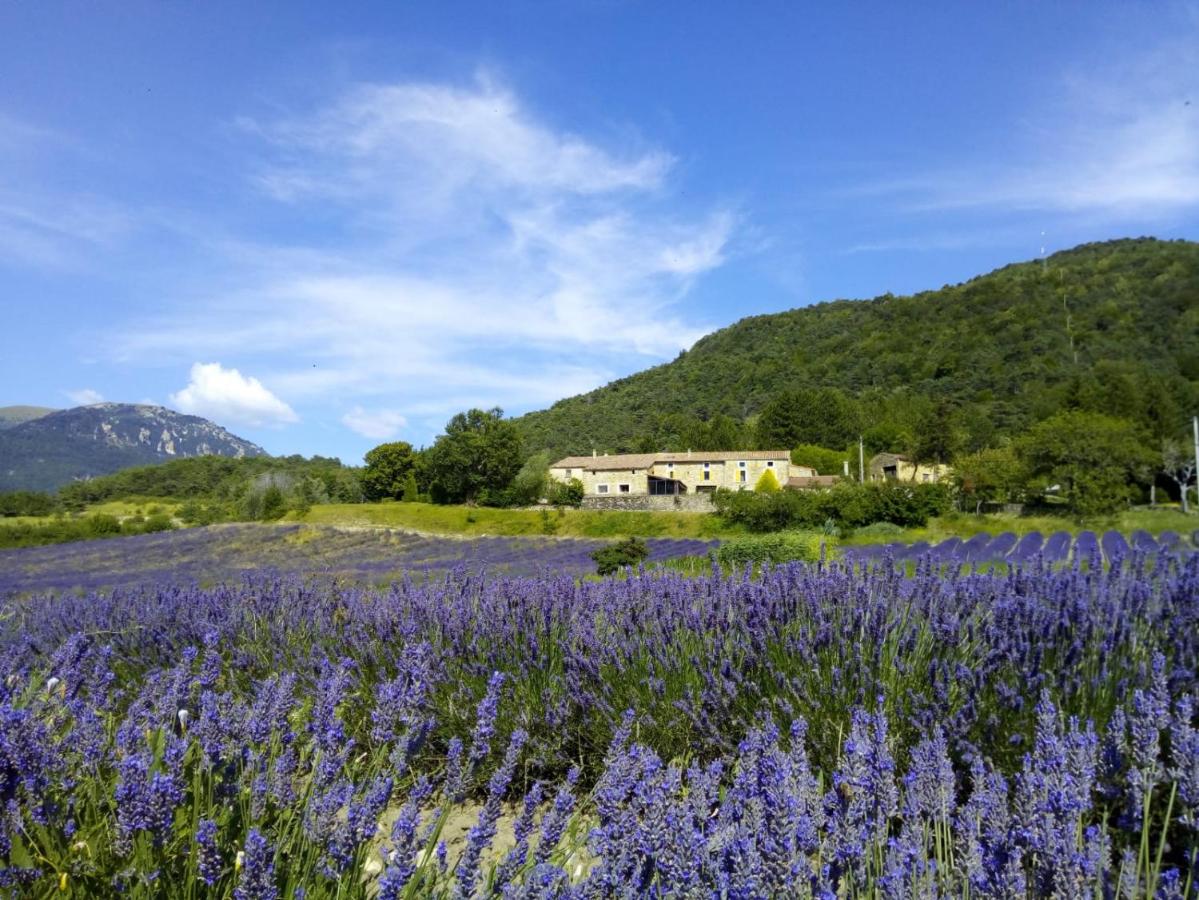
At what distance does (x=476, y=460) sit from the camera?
44.4 metres

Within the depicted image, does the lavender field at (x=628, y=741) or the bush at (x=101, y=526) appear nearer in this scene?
the lavender field at (x=628, y=741)

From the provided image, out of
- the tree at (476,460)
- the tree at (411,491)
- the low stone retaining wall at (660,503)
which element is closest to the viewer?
the low stone retaining wall at (660,503)

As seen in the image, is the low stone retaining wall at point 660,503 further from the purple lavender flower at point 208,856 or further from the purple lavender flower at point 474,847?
the purple lavender flower at point 208,856

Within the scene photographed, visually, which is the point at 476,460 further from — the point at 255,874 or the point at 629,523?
the point at 255,874

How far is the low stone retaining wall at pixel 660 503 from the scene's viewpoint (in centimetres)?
3266

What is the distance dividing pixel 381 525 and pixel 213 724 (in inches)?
1198

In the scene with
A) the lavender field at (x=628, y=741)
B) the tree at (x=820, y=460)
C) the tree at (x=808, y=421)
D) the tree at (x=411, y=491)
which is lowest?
the lavender field at (x=628, y=741)

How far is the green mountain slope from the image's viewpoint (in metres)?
49.7

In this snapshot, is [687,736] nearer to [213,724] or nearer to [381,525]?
[213,724]

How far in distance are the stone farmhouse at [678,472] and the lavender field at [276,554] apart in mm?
22233

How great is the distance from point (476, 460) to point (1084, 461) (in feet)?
104

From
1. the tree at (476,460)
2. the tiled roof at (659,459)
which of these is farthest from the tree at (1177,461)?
the tree at (476,460)

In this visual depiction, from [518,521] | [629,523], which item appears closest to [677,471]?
[518,521]

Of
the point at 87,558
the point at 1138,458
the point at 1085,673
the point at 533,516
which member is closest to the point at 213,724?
the point at 1085,673
